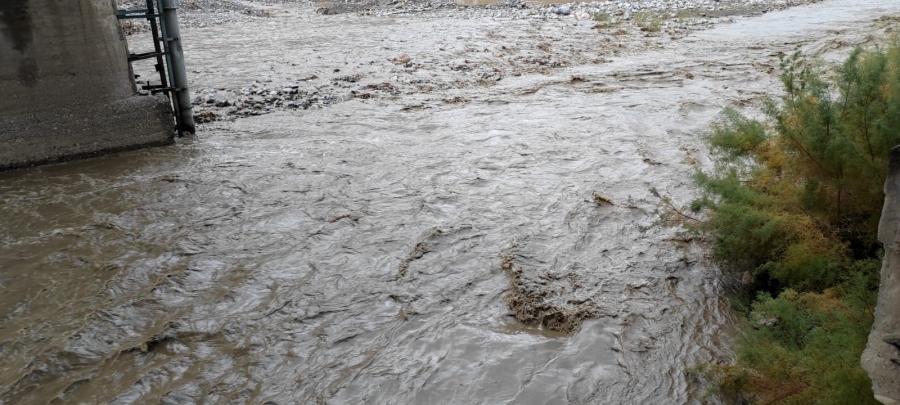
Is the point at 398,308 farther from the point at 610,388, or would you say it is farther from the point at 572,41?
the point at 572,41

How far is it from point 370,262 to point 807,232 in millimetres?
3075

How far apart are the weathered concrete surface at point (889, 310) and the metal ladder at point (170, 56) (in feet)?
Answer: 23.6

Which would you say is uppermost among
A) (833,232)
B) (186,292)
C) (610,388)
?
(833,232)

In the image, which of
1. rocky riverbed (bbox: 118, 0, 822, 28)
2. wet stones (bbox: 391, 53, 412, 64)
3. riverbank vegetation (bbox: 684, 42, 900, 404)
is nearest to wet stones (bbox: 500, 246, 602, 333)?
riverbank vegetation (bbox: 684, 42, 900, 404)

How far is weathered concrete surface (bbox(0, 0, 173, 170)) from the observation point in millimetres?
6469

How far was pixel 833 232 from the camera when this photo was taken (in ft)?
13.7

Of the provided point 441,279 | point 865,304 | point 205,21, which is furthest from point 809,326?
point 205,21

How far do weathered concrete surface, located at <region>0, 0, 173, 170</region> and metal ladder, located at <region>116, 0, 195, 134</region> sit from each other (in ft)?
0.84

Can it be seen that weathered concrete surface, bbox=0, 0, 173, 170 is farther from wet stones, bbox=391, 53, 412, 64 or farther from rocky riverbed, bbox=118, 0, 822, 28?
rocky riverbed, bbox=118, 0, 822, 28

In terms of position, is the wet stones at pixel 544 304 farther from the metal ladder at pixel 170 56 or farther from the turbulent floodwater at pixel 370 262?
the metal ladder at pixel 170 56

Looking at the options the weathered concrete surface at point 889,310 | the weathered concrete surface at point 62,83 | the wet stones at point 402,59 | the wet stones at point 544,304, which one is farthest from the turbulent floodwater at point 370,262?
the wet stones at point 402,59

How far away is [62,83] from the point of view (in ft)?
22.4

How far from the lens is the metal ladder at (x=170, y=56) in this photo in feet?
24.2

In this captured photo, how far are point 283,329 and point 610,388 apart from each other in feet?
6.73
